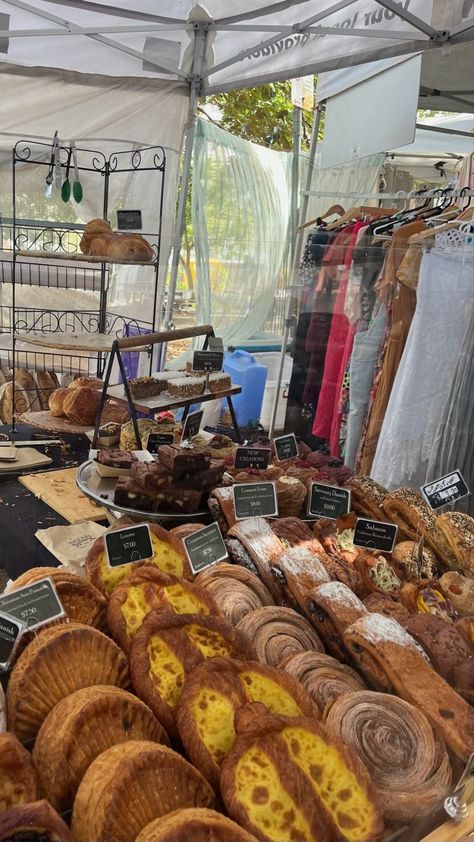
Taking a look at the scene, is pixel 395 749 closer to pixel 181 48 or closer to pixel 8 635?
pixel 8 635

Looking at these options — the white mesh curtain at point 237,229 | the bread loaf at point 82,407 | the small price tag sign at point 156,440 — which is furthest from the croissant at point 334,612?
the white mesh curtain at point 237,229

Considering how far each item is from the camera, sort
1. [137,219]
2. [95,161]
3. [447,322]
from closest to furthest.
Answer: [447,322] < [137,219] < [95,161]

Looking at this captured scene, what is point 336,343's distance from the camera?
3785 millimetres

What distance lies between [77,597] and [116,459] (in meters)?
1.02

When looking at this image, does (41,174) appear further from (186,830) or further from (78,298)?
(186,830)

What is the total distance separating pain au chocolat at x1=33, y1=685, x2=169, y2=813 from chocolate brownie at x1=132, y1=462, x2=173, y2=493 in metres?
1.03

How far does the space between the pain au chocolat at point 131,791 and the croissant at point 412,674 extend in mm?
449

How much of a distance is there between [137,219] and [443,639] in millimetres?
3532

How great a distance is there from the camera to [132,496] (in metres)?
2.05

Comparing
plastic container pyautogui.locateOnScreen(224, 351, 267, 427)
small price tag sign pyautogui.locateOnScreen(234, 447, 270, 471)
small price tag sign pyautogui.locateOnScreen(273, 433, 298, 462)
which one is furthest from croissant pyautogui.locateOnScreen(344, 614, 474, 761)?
plastic container pyautogui.locateOnScreen(224, 351, 267, 427)

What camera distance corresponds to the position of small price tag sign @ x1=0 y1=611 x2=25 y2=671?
1106 mm

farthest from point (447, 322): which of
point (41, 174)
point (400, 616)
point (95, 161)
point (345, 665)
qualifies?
point (41, 174)

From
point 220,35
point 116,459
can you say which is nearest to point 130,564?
point 116,459

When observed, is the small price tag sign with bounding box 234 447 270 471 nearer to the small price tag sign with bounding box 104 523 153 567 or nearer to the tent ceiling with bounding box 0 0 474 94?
the small price tag sign with bounding box 104 523 153 567
